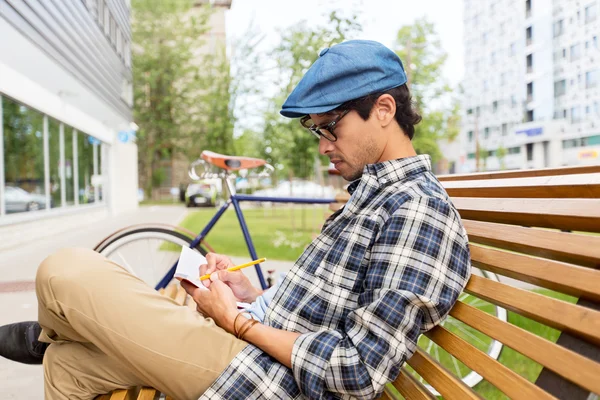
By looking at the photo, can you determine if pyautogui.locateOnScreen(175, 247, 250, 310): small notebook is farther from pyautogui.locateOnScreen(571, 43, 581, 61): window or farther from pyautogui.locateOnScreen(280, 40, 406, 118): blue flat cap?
pyautogui.locateOnScreen(571, 43, 581, 61): window

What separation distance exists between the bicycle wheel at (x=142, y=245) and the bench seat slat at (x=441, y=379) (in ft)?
7.86

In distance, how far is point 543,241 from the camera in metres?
1.35

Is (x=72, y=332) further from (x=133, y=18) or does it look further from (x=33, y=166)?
(x=133, y=18)

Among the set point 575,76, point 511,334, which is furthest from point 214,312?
point 575,76

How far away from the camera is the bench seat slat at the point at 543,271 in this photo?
1.12 m

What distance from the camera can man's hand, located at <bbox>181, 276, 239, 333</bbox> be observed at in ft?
5.32

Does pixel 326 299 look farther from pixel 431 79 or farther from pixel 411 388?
pixel 431 79

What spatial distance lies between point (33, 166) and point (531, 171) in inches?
363

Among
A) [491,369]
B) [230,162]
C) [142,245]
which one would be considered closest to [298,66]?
[230,162]

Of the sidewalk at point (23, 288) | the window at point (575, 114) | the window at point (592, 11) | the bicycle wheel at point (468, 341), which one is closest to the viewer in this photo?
the sidewalk at point (23, 288)

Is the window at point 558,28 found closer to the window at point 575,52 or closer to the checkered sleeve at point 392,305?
the window at point 575,52

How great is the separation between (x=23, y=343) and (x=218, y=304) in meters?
0.76

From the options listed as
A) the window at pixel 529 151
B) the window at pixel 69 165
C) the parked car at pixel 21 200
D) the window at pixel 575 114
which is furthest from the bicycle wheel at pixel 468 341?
the window at pixel 529 151

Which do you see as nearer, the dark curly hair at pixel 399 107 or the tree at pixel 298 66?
the dark curly hair at pixel 399 107
